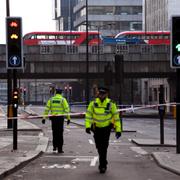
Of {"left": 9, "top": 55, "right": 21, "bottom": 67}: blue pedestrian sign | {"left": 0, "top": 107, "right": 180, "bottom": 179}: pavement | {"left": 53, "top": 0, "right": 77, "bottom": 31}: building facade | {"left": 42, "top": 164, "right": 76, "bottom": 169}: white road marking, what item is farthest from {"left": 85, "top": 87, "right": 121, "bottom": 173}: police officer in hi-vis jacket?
{"left": 53, "top": 0, "right": 77, "bottom": 31}: building facade

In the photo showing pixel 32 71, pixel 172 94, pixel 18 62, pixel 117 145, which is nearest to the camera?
pixel 18 62

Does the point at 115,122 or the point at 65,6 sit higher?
the point at 65,6

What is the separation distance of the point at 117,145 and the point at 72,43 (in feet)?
153

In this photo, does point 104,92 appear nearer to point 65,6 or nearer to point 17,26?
point 17,26

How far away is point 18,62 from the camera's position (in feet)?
54.7

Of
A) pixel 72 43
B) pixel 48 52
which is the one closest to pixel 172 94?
pixel 72 43

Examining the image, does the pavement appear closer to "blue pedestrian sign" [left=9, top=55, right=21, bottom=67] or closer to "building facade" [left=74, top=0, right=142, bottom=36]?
"blue pedestrian sign" [left=9, top=55, right=21, bottom=67]

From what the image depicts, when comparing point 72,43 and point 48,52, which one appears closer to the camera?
point 48,52

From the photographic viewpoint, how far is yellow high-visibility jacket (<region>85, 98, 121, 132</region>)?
1330 cm

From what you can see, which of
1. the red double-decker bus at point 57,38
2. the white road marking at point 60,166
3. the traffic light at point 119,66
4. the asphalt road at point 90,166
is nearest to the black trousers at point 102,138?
the asphalt road at point 90,166

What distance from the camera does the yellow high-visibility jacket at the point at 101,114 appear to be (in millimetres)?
13297

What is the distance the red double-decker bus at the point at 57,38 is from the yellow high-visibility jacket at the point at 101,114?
171ft

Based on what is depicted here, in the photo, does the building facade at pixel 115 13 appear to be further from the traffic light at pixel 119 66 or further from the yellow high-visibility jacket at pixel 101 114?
the yellow high-visibility jacket at pixel 101 114

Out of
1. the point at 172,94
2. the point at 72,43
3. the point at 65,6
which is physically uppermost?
the point at 65,6
